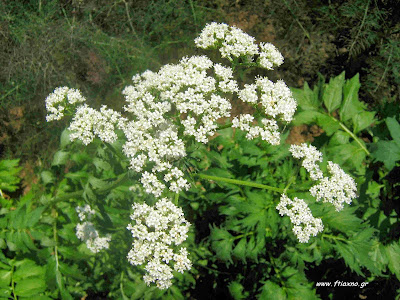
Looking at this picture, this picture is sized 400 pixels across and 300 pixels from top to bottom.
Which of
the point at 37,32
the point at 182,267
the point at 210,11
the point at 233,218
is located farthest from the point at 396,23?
the point at 37,32

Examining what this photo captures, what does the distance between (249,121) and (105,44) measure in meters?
4.98

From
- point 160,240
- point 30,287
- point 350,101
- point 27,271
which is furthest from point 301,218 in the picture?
point 27,271

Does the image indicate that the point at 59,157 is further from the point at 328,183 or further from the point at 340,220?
the point at 340,220

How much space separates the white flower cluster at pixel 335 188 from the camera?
3.61 m

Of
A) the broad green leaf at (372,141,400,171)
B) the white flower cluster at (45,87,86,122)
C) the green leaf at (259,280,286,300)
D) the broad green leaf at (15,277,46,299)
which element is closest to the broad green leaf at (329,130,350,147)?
the broad green leaf at (372,141,400,171)

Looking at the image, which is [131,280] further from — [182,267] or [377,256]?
[377,256]

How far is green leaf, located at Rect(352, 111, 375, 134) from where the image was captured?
5.34m

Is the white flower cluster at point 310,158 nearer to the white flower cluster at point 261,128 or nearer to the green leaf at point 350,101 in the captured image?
the white flower cluster at point 261,128

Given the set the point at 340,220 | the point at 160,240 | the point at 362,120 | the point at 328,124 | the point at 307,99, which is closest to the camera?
the point at 160,240

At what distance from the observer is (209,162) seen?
18.1 feet

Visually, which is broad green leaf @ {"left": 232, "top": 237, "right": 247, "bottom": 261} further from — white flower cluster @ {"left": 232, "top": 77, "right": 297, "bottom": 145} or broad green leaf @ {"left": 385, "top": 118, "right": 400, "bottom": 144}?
broad green leaf @ {"left": 385, "top": 118, "right": 400, "bottom": 144}

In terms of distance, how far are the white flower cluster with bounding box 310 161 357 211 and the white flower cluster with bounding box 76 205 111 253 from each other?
309 centimetres

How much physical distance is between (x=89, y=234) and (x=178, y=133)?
2.48 metres

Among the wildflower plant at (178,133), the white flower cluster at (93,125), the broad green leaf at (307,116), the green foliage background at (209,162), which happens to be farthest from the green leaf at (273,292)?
the white flower cluster at (93,125)
